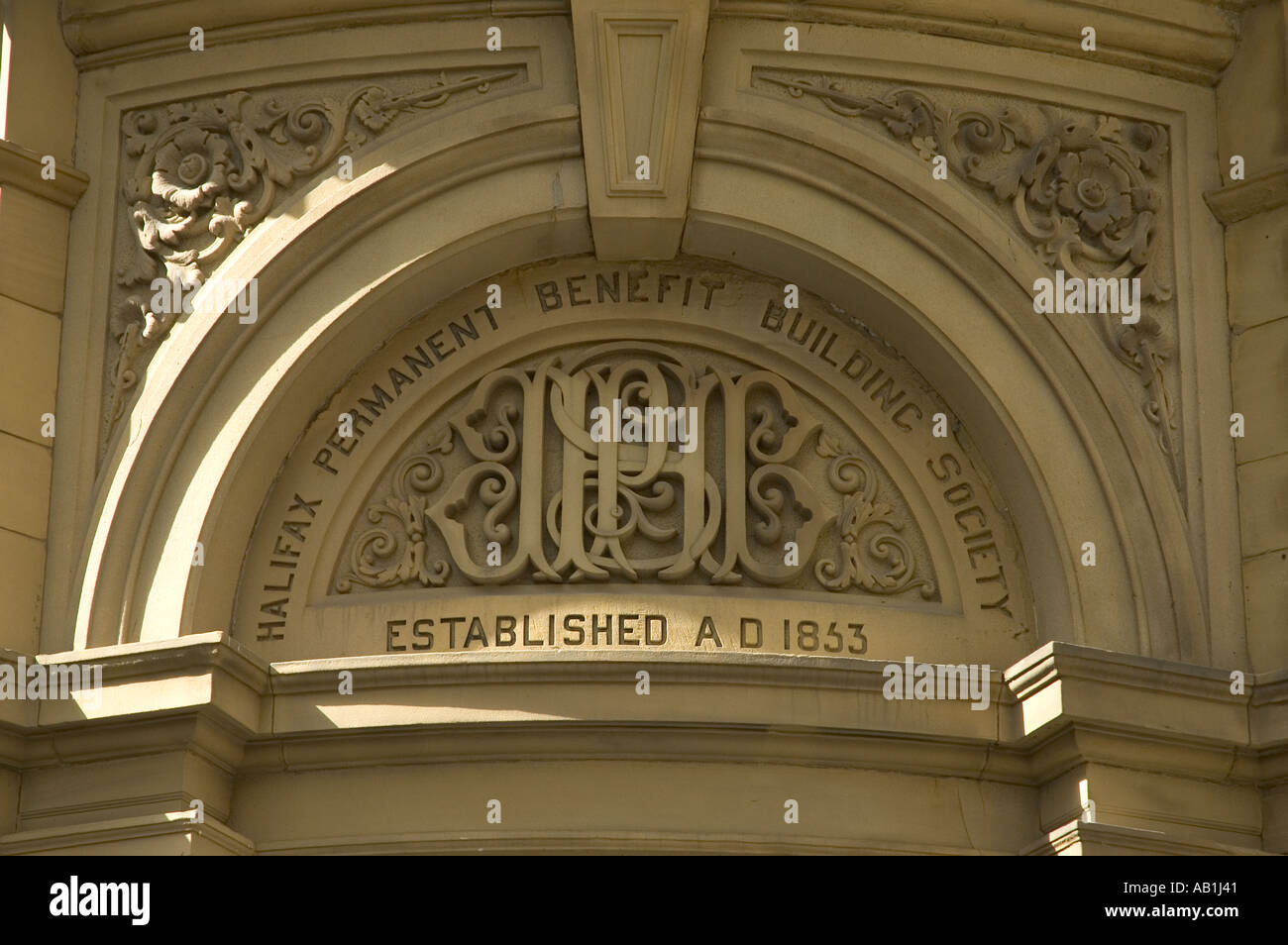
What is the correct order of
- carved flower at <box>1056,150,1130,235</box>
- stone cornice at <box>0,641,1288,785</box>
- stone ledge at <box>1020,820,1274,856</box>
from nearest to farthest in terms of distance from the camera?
stone ledge at <box>1020,820,1274,856</box>, stone cornice at <box>0,641,1288,785</box>, carved flower at <box>1056,150,1130,235</box>

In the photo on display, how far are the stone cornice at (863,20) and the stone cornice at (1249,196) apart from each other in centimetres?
68

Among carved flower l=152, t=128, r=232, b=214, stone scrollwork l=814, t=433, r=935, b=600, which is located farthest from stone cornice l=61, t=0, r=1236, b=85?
stone scrollwork l=814, t=433, r=935, b=600

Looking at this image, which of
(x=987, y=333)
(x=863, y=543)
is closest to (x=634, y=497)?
(x=863, y=543)

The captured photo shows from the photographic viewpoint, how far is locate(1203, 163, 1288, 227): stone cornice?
9.37 metres

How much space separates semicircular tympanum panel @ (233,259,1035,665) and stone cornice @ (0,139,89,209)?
1.61 meters

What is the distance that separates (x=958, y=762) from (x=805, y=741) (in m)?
0.69

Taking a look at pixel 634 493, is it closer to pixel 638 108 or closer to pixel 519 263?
pixel 519 263

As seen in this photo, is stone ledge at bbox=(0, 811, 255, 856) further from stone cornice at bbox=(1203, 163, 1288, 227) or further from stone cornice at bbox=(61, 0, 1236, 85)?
stone cornice at bbox=(1203, 163, 1288, 227)

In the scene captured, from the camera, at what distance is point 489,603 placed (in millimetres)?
8992

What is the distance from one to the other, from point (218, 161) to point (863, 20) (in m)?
3.17

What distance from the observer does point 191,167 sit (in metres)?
9.47

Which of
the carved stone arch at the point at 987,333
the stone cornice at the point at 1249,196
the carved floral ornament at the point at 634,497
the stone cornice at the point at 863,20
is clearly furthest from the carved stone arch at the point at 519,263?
the stone cornice at the point at 1249,196

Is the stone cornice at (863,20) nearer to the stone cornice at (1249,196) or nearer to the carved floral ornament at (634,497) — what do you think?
the stone cornice at (1249,196)

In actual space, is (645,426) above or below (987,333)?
below
